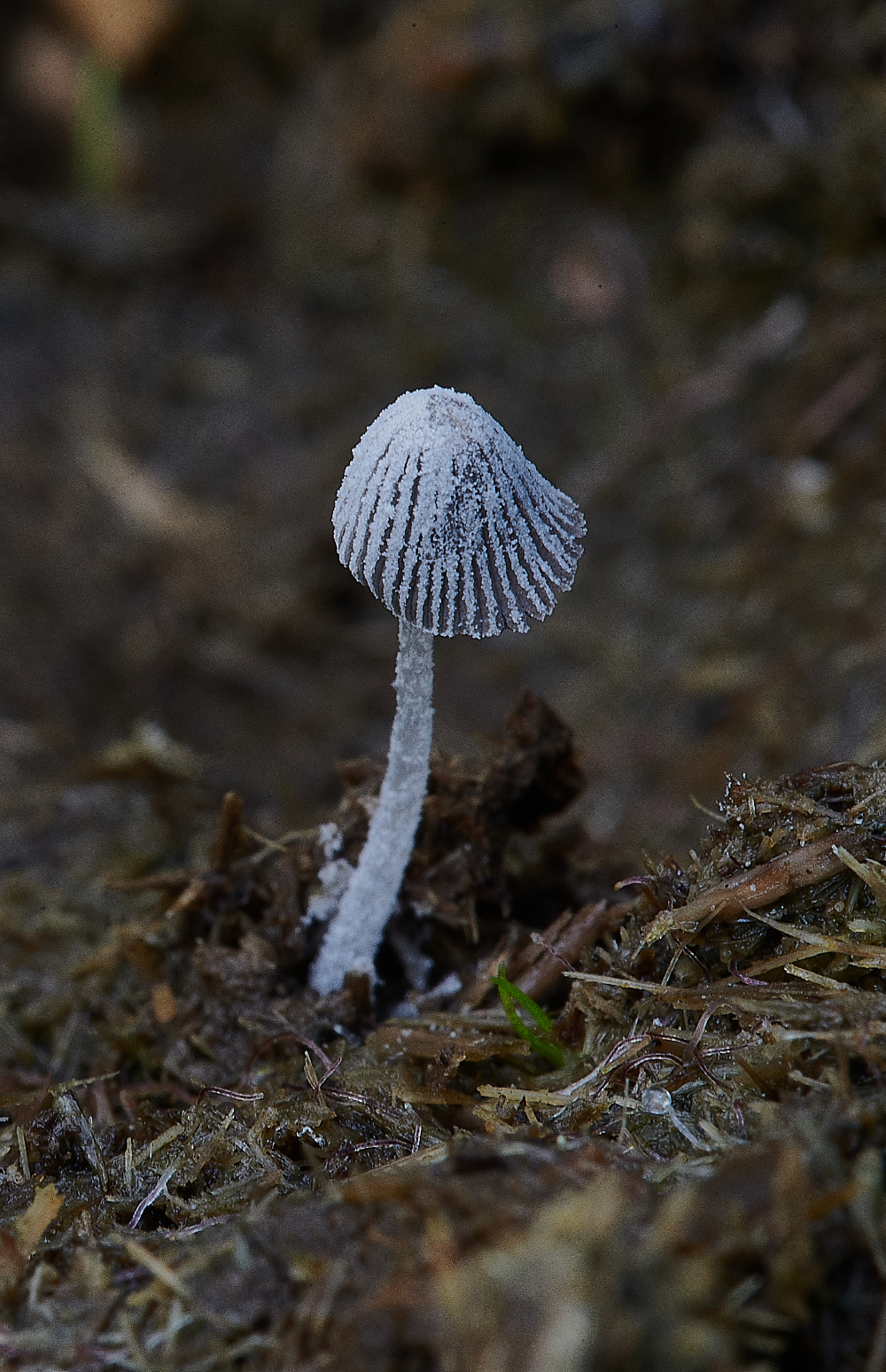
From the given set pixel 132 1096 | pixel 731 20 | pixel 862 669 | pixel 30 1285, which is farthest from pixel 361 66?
pixel 30 1285

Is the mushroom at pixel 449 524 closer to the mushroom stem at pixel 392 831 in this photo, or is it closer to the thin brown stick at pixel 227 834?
the mushroom stem at pixel 392 831

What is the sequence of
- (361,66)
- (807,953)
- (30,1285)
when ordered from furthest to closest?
(361,66) → (807,953) → (30,1285)

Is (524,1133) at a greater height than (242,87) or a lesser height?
lesser

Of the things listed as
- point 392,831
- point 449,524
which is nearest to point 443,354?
point 392,831

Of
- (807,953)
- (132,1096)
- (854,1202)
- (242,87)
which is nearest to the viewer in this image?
(854,1202)

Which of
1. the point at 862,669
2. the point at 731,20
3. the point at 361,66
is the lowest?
the point at 862,669

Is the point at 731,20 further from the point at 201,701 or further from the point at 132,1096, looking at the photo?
the point at 132,1096

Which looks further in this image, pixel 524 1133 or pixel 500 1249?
pixel 524 1133

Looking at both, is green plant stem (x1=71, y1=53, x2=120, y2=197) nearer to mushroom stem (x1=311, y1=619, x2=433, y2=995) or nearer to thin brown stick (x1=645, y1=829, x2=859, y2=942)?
mushroom stem (x1=311, y1=619, x2=433, y2=995)
